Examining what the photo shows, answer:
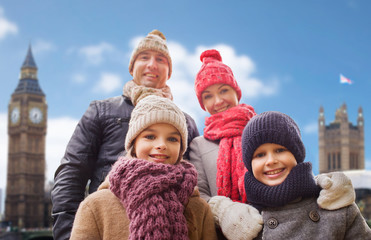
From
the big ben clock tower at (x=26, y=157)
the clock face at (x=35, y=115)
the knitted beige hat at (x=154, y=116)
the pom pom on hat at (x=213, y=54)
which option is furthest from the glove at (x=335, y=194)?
the clock face at (x=35, y=115)

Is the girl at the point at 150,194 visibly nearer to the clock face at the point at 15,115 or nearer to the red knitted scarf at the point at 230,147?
the red knitted scarf at the point at 230,147

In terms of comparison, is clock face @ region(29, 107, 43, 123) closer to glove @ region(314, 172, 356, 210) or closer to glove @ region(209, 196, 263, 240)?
glove @ region(209, 196, 263, 240)

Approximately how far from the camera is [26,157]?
33.4m

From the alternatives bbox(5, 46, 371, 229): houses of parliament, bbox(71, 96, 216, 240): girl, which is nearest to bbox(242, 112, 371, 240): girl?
bbox(71, 96, 216, 240): girl

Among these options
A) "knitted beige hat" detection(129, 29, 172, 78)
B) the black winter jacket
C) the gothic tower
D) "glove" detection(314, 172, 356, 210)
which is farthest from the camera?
the gothic tower

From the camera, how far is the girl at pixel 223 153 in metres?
1.40

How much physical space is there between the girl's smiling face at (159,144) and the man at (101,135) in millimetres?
419

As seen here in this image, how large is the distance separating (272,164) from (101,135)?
78 centimetres

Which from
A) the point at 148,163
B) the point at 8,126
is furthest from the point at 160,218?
the point at 8,126

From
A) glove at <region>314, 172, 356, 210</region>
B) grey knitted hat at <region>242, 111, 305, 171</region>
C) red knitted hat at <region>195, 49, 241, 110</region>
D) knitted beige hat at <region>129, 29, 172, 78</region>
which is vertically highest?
knitted beige hat at <region>129, 29, 172, 78</region>

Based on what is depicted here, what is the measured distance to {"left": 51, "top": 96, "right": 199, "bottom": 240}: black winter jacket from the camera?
1797mm

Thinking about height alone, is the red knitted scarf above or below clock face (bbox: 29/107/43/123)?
below

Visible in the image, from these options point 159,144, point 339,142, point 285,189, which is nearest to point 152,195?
point 159,144

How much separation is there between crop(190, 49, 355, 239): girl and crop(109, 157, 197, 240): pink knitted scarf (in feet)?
0.56
